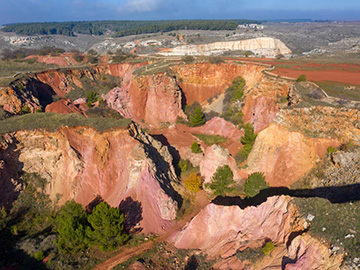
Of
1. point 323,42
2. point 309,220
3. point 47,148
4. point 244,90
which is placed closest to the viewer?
point 309,220

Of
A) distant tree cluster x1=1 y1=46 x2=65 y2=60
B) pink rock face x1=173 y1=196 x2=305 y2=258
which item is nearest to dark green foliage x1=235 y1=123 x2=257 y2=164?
pink rock face x1=173 y1=196 x2=305 y2=258

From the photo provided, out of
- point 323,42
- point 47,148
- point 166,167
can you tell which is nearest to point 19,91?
point 47,148

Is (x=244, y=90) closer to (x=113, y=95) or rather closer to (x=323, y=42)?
(x=113, y=95)

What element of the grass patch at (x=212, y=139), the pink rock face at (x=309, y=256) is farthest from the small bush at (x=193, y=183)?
the pink rock face at (x=309, y=256)

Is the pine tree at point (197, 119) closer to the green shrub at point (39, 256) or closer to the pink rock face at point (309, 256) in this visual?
the green shrub at point (39, 256)

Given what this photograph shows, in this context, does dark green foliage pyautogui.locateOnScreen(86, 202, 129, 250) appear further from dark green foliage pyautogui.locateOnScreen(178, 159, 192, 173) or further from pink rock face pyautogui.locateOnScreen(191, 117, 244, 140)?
pink rock face pyautogui.locateOnScreen(191, 117, 244, 140)

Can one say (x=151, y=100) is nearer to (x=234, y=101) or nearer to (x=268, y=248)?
(x=234, y=101)

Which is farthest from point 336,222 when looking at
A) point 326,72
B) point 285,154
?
point 326,72
